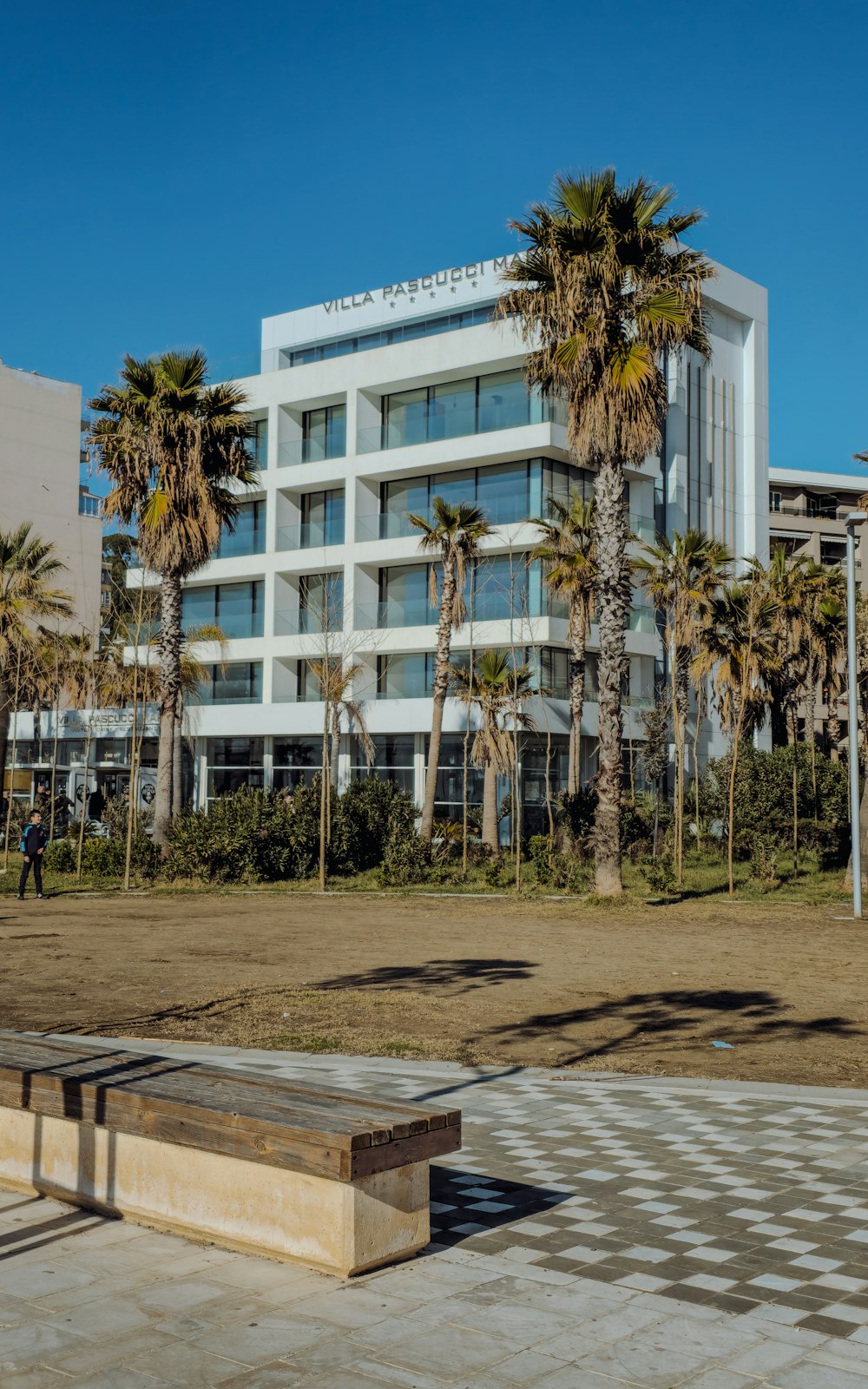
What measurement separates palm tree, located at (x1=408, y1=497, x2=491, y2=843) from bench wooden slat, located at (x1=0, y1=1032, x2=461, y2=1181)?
26362 millimetres

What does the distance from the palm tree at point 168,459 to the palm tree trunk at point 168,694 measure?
3cm

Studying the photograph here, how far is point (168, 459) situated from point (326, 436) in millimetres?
15994

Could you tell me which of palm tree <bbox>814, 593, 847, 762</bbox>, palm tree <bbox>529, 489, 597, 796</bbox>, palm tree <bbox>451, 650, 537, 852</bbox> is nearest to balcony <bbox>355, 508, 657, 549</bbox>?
palm tree <bbox>529, 489, 597, 796</bbox>

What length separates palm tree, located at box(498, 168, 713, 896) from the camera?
80.5 feet

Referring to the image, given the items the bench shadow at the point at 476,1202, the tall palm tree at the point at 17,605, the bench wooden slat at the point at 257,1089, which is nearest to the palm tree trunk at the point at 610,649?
the bench shadow at the point at 476,1202

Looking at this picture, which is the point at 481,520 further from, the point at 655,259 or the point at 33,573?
the point at 33,573

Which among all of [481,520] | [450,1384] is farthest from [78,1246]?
[481,520]

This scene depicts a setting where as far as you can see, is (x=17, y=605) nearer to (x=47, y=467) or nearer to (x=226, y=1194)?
(x=47, y=467)

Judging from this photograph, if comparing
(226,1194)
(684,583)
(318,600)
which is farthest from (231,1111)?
(318,600)

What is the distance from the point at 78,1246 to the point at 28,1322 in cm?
94

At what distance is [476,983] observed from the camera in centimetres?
1436

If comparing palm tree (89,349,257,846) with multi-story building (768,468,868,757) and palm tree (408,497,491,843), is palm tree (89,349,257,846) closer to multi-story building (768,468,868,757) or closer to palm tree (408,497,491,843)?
palm tree (408,497,491,843)

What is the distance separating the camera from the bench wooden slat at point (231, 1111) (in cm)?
513

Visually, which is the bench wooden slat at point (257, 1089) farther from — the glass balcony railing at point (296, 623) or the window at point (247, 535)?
the window at point (247, 535)
